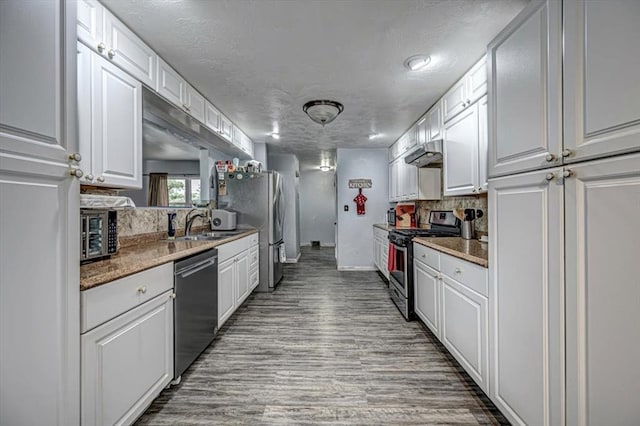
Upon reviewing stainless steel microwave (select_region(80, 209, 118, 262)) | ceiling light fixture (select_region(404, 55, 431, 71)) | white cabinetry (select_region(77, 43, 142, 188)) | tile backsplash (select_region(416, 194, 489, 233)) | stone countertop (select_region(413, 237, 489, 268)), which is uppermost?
ceiling light fixture (select_region(404, 55, 431, 71))

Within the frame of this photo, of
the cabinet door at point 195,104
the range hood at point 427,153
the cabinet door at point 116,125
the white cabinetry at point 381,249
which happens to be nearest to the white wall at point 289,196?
the white cabinetry at point 381,249

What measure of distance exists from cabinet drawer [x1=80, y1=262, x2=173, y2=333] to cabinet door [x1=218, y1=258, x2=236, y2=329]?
88 cm

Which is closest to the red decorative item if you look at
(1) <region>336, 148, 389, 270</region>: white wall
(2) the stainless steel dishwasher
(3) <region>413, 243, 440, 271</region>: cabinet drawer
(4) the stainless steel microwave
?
(1) <region>336, 148, 389, 270</region>: white wall

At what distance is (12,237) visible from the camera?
0.91m

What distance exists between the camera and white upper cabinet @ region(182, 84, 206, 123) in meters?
2.56

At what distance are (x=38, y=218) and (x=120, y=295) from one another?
0.52 metres

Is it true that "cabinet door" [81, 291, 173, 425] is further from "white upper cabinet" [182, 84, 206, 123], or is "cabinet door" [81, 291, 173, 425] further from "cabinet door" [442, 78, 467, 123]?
"cabinet door" [442, 78, 467, 123]

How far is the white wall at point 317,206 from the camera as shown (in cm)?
894

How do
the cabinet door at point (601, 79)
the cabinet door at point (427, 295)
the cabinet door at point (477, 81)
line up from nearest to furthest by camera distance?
the cabinet door at point (601, 79), the cabinet door at point (477, 81), the cabinet door at point (427, 295)

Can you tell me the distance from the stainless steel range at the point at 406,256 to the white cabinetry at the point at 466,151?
529 millimetres

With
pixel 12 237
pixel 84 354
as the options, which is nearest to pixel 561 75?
pixel 12 237

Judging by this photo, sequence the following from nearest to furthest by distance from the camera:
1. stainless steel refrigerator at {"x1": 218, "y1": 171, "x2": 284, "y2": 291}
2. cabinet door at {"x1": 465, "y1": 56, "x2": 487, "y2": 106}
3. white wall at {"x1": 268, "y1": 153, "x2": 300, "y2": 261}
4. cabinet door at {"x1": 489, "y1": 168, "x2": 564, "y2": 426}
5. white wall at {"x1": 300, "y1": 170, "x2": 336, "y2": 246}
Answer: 1. cabinet door at {"x1": 489, "y1": 168, "x2": 564, "y2": 426}
2. cabinet door at {"x1": 465, "y1": 56, "x2": 487, "y2": 106}
3. stainless steel refrigerator at {"x1": 218, "y1": 171, "x2": 284, "y2": 291}
4. white wall at {"x1": 268, "y1": 153, "x2": 300, "y2": 261}
5. white wall at {"x1": 300, "y1": 170, "x2": 336, "y2": 246}

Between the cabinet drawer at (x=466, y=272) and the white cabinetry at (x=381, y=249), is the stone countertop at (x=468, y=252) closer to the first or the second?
the cabinet drawer at (x=466, y=272)

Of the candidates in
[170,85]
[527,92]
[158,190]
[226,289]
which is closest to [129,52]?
[170,85]
